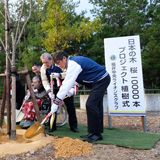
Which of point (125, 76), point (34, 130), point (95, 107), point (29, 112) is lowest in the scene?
point (34, 130)

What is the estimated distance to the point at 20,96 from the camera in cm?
430

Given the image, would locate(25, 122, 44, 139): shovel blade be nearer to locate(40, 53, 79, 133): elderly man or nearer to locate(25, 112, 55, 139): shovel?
locate(25, 112, 55, 139): shovel

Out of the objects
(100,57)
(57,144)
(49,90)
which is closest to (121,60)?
(49,90)

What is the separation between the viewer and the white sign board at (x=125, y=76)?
13.1ft

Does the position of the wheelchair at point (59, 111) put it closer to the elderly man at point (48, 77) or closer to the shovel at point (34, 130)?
the elderly man at point (48, 77)

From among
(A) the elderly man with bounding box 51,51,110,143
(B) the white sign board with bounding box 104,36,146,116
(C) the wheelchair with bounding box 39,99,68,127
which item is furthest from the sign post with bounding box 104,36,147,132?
(A) the elderly man with bounding box 51,51,110,143

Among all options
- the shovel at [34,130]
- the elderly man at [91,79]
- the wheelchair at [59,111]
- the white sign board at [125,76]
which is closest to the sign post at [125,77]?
the white sign board at [125,76]

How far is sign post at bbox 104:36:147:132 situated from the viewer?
4.00 m

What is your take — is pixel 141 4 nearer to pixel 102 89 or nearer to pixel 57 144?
pixel 102 89

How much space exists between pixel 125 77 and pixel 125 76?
0.08 feet

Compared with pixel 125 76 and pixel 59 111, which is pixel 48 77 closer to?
pixel 59 111

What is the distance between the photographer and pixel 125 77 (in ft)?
13.5

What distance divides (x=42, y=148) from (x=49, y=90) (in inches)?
48.2

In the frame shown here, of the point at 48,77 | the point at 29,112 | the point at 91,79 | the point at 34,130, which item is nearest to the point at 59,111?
the point at 29,112
